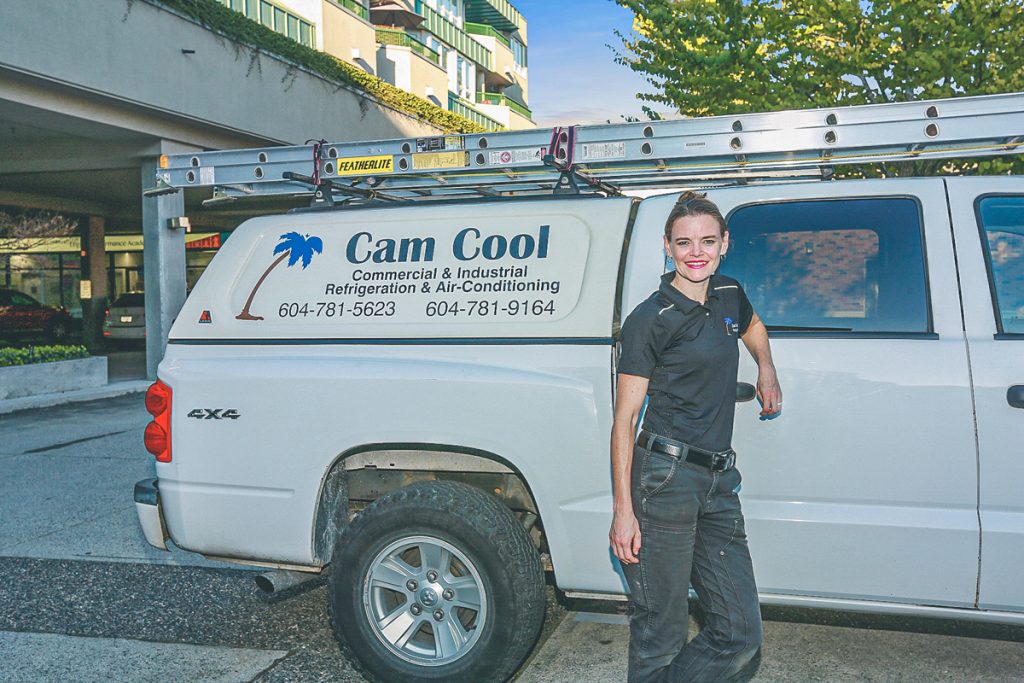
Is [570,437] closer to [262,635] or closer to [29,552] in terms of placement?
[262,635]

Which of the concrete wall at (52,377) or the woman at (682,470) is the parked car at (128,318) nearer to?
the concrete wall at (52,377)

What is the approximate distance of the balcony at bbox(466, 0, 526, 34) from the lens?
168 ft

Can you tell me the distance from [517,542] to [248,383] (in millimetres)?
1343

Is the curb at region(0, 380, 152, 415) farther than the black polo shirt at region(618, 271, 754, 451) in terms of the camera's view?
Yes

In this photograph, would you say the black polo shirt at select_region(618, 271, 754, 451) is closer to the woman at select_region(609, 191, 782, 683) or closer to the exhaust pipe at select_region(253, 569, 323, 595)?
the woman at select_region(609, 191, 782, 683)

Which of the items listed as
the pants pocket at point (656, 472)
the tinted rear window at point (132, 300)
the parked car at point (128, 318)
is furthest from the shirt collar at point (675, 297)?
the tinted rear window at point (132, 300)

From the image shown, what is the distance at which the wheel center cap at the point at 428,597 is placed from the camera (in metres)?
3.82

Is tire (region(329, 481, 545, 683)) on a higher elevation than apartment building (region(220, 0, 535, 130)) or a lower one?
lower

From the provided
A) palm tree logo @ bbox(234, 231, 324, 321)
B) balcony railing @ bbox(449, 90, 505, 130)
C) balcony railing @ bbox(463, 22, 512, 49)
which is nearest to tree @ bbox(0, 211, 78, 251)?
palm tree logo @ bbox(234, 231, 324, 321)

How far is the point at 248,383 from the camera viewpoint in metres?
4.10

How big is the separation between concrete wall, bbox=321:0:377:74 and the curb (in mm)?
11800

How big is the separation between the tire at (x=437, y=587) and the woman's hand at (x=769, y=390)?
1069 millimetres

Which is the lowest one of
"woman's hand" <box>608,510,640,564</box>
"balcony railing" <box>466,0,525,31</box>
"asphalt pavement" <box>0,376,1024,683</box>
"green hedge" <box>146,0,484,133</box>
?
"asphalt pavement" <box>0,376,1024,683</box>

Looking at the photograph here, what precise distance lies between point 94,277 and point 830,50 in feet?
75.0
